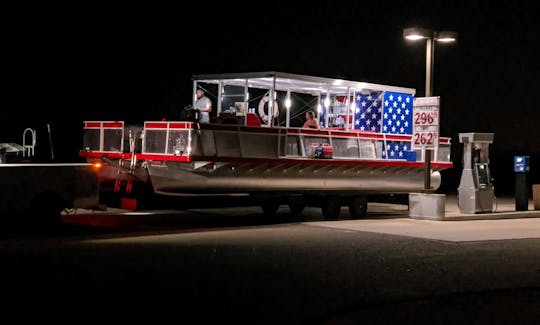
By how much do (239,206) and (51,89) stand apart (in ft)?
48.9

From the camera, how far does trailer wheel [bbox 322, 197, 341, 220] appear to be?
2136 cm

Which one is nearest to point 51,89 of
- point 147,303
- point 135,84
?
point 135,84

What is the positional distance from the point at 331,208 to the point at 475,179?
185 inches

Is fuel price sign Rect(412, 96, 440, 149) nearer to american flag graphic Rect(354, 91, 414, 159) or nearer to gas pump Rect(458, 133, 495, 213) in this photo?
american flag graphic Rect(354, 91, 414, 159)

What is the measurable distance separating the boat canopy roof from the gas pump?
2.79m

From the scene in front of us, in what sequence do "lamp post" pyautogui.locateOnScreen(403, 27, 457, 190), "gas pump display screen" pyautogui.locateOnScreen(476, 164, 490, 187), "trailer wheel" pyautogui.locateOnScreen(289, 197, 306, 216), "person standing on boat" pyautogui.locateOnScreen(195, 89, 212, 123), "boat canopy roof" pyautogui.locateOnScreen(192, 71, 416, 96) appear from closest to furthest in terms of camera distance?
"person standing on boat" pyautogui.locateOnScreen(195, 89, 212, 123)
"trailer wheel" pyautogui.locateOnScreen(289, 197, 306, 216)
"boat canopy roof" pyautogui.locateOnScreen(192, 71, 416, 96)
"lamp post" pyautogui.locateOnScreen(403, 27, 457, 190)
"gas pump display screen" pyautogui.locateOnScreen(476, 164, 490, 187)

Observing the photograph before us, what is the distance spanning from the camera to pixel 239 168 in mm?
19391

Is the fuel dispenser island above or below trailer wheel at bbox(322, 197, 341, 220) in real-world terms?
above

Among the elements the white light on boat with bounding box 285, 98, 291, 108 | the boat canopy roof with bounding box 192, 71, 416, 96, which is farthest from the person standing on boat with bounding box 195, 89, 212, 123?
the white light on boat with bounding box 285, 98, 291, 108

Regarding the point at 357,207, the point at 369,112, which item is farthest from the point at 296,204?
the point at 369,112

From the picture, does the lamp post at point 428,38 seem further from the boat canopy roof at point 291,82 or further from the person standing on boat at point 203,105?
the person standing on boat at point 203,105

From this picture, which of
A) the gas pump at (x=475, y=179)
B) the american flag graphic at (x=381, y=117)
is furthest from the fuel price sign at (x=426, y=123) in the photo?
the gas pump at (x=475, y=179)

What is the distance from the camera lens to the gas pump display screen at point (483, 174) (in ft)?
76.6

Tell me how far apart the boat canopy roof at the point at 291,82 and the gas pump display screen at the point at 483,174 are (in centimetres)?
334
